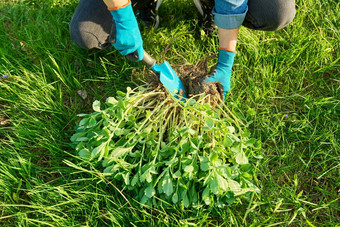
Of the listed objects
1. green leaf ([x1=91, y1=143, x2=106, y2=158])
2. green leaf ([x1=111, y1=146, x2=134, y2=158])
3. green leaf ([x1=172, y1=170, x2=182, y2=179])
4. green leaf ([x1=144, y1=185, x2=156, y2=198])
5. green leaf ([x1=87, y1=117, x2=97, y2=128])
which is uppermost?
green leaf ([x1=87, y1=117, x2=97, y2=128])

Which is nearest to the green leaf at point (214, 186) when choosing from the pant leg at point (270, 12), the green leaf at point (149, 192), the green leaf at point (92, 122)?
the green leaf at point (149, 192)

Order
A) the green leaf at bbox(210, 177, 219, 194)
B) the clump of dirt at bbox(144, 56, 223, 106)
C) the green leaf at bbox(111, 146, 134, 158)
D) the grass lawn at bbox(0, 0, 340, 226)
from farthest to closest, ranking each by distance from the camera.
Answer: the clump of dirt at bbox(144, 56, 223, 106) < the grass lawn at bbox(0, 0, 340, 226) < the green leaf at bbox(111, 146, 134, 158) < the green leaf at bbox(210, 177, 219, 194)

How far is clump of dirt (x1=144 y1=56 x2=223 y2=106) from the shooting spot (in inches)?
62.4

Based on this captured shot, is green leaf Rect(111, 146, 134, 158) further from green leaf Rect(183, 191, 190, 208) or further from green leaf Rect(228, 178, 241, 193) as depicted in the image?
green leaf Rect(228, 178, 241, 193)

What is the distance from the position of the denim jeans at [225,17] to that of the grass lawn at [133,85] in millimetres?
177

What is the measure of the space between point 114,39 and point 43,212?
0.99m

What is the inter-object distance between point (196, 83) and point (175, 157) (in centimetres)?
53

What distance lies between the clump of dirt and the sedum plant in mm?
128

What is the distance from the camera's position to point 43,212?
4.37 feet

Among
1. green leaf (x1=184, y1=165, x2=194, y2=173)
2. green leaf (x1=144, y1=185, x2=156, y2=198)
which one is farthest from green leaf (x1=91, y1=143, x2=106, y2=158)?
green leaf (x1=184, y1=165, x2=194, y2=173)

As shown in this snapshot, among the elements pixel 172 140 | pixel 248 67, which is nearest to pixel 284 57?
pixel 248 67

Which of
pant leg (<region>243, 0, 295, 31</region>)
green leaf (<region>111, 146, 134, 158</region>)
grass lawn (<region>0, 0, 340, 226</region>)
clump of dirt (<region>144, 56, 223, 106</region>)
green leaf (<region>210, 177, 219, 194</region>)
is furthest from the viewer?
pant leg (<region>243, 0, 295, 31</region>)

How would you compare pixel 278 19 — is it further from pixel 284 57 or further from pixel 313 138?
pixel 313 138

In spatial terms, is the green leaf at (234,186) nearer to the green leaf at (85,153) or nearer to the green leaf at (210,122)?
the green leaf at (210,122)
